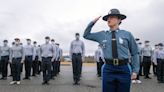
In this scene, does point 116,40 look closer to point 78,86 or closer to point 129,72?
point 129,72

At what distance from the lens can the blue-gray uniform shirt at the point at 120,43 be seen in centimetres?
769

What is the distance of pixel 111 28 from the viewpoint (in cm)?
780

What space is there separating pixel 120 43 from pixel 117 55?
23cm

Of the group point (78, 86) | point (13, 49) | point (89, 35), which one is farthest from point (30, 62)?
point (89, 35)

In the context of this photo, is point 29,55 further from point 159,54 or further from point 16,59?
point 159,54

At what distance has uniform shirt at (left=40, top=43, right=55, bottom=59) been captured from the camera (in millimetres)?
19250

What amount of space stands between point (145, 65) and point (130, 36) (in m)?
15.8

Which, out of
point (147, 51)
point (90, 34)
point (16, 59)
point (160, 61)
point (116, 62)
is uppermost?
point (147, 51)

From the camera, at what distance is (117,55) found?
762 centimetres

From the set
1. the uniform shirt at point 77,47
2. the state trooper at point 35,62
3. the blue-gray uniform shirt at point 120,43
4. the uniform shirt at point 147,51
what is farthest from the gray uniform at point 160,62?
the blue-gray uniform shirt at point 120,43

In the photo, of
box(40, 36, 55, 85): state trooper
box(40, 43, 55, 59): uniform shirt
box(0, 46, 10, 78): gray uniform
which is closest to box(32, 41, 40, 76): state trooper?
box(0, 46, 10, 78): gray uniform

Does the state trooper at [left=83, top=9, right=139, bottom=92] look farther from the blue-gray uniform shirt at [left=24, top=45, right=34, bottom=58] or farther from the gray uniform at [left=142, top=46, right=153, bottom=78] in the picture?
the gray uniform at [left=142, top=46, right=153, bottom=78]

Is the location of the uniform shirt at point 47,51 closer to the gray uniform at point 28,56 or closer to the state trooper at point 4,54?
the state trooper at point 4,54

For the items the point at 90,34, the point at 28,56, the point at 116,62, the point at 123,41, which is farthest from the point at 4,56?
the point at 116,62
